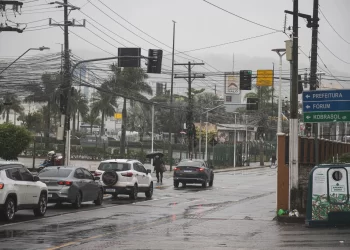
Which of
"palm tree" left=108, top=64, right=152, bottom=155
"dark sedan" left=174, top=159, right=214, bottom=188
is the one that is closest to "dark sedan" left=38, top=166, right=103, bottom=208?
"dark sedan" left=174, top=159, right=214, bottom=188

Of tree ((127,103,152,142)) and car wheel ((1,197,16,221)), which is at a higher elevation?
tree ((127,103,152,142))

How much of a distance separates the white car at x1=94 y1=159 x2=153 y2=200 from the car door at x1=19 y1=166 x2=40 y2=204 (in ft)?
29.4

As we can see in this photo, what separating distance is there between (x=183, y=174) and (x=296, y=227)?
71.0 feet

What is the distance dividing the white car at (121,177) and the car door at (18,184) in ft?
32.3

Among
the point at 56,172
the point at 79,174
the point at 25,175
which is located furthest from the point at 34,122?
the point at 25,175

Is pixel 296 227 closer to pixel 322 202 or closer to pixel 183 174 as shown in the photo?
pixel 322 202

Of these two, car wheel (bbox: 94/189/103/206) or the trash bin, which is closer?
the trash bin

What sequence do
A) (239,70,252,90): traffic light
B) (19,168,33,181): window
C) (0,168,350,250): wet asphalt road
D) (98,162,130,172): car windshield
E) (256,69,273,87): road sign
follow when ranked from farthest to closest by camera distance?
(256,69,273,87): road sign, (239,70,252,90): traffic light, (98,162,130,172): car windshield, (19,168,33,181): window, (0,168,350,250): wet asphalt road

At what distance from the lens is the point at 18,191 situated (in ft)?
62.8

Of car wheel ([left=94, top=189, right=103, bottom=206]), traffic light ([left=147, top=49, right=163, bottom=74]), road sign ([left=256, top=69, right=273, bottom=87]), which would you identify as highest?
road sign ([left=256, top=69, right=273, bottom=87])

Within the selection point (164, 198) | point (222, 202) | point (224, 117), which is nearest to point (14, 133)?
point (164, 198)

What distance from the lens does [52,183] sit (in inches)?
941

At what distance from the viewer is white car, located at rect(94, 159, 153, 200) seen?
1163 inches

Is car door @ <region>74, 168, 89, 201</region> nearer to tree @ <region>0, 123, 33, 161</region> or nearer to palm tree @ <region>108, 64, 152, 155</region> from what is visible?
tree @ <region>0, 123, 33, 161</region>
